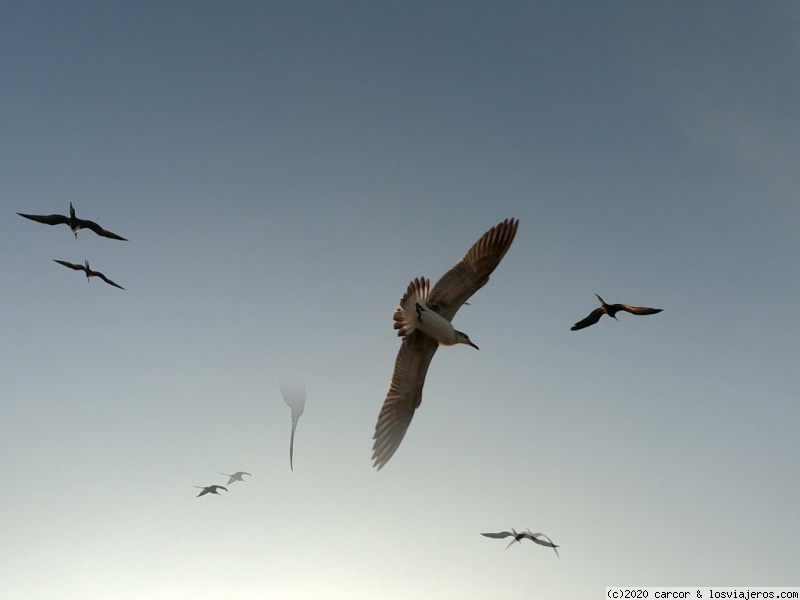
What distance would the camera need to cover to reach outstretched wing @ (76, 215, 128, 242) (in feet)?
95.0

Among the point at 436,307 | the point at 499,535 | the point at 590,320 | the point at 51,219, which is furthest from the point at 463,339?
the point at 51,219

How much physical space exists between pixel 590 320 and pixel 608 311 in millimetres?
718

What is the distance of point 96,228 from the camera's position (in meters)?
29.4

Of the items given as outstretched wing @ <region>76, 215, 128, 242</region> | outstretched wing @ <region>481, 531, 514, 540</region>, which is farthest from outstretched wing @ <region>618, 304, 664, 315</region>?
outstretched wing @ <region>76, 215, 128, 242</region>

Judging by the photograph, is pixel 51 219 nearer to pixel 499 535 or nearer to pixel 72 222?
pixel 72 222

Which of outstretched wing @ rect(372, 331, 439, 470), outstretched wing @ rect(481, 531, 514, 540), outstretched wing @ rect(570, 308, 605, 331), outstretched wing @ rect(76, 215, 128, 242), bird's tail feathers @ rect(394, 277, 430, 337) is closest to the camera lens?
bird's tail feathers @ rect(394, 277, 430, 337)

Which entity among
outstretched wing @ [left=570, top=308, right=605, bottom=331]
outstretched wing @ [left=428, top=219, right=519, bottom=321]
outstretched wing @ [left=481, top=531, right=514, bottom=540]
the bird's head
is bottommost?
outstretched wing @ [left=481, top=531, right=514, bottom=540]

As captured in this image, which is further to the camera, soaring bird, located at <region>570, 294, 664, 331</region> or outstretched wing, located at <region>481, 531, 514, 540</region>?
outstretched wing, located at <region>481, 531, 514, 540</region>

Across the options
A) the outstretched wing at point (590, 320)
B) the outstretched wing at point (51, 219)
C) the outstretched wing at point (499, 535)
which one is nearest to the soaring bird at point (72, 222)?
the outstretched wing at point (51, 219)

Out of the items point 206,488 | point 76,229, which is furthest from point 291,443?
point 76,229

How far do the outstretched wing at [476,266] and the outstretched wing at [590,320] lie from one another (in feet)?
20.5

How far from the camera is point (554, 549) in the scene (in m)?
35.1

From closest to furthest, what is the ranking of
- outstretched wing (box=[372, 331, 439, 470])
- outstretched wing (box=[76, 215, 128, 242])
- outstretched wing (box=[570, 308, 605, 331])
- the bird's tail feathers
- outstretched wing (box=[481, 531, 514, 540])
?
the bird's tail feathers < outstretched wing (box=[372, 331, 439, 470]) < outstretched wing (box=[570, 308, 605, 331]) < outstretched wing (box=[76, 215, 128, 242]) < outstretched wing (box=[481, 531, 514, 540])

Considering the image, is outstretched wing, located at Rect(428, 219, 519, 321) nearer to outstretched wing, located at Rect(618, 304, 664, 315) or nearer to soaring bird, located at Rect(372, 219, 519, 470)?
soaring bird, located at Rect(372, 219, 519, 470)
